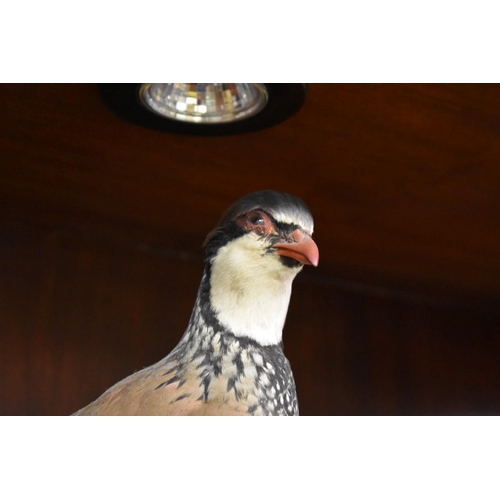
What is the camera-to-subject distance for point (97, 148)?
53.4 inches

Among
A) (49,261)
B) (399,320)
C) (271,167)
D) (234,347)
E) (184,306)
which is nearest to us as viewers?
(234,347)

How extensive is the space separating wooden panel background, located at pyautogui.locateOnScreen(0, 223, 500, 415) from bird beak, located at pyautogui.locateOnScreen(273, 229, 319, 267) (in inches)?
43.9

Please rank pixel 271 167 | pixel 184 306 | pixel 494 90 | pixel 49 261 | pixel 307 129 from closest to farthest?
pixel 494 90 < pixel 307 129 < pixel 271 167 < pixel 49 261 < pixel 184 306

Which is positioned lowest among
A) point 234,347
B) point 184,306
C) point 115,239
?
point 234,347

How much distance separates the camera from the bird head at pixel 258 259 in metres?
0.75

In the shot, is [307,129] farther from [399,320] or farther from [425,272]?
[399,320]

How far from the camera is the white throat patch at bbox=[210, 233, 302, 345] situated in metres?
0.77

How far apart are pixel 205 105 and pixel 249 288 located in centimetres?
41

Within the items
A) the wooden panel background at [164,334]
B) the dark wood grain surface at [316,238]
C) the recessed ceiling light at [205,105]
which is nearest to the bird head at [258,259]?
the recessed ceiling light at [205,105]

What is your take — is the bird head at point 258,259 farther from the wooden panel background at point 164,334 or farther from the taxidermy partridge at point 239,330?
the wooden panel background at point 164,334

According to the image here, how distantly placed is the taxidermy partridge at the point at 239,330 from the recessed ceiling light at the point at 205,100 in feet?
1.09

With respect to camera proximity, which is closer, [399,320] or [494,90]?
[494,90]

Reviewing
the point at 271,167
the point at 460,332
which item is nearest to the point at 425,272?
the point at 460,332

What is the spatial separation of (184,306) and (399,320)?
650 millimetres
